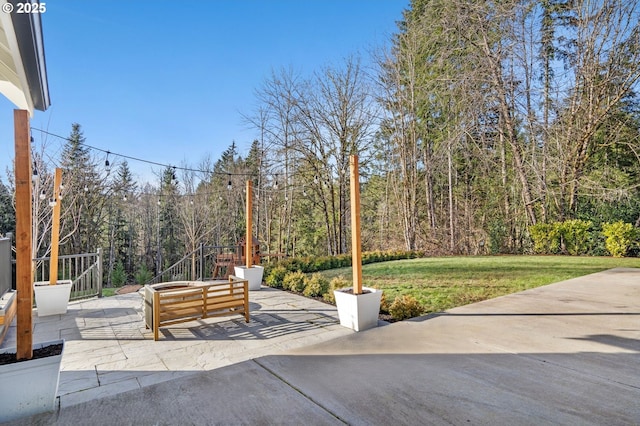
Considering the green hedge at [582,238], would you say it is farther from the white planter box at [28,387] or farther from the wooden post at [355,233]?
the white planter box at [28,387]

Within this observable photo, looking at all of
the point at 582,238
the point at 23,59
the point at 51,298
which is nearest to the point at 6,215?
the point at 51,298

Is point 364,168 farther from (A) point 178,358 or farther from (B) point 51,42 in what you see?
(A) point 178,358

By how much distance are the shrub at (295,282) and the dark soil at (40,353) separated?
162 inches

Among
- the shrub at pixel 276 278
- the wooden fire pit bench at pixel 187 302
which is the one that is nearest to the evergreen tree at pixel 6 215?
the shrub at pixel 276 278

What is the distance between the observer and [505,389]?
2.33m

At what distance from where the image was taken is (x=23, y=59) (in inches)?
76.7

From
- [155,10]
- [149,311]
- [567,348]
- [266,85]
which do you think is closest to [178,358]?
[149,311]

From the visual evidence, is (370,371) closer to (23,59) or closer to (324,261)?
(23,59)

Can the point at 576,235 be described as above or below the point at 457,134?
below

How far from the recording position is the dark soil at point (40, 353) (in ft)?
7.02

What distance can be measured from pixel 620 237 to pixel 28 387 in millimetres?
12408

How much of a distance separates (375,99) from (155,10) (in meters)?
8.62

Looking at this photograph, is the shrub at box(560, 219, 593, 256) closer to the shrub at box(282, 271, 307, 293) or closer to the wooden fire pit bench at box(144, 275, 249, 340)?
the shrub at box(282, 271, 307, 293)

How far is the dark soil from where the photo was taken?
214cm
